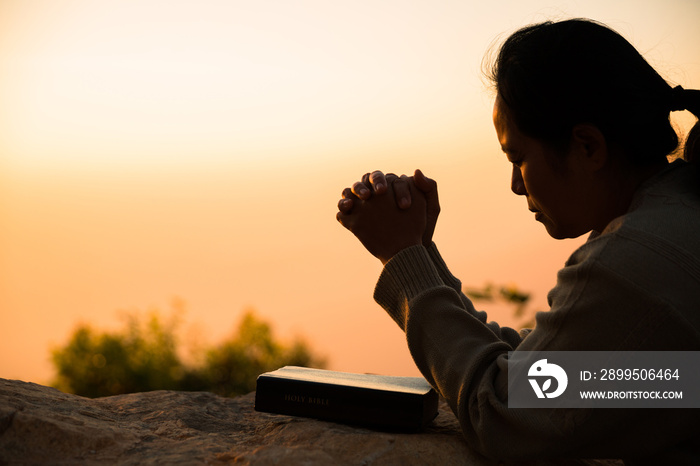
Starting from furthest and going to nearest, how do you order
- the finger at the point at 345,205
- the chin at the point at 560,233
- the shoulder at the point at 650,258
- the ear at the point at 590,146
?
the finger at the point at 345,205, the chin at the point at 560,233, the ear at the point at 590,146, the shoulder at the point at 650,258

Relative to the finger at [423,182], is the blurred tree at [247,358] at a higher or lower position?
lower

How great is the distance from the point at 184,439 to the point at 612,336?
34.4 inches

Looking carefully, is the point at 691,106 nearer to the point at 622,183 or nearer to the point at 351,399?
the point at 622,183

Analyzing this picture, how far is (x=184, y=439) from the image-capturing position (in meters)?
1.19

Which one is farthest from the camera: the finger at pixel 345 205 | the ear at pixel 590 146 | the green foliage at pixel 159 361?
the green foliage at pixel 159 361

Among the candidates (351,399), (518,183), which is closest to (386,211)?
(518,183)

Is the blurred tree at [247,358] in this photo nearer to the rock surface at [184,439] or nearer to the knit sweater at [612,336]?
the rock surface at [184,439]

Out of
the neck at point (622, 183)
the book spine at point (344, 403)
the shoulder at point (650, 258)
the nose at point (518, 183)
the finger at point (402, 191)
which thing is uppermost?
the finger at point (402, 191)

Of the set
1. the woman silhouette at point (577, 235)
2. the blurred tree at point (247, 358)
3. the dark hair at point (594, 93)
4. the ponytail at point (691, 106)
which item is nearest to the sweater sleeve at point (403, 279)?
the woman silhouette at point (577, 235)

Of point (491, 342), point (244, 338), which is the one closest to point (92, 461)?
point (491, 342)

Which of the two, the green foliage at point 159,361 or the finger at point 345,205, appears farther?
the green foliage at point 159,361

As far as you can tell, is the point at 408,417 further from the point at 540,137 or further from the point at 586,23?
the point at 586,23

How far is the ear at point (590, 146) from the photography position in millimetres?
1151

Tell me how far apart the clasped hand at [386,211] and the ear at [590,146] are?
0.38m
